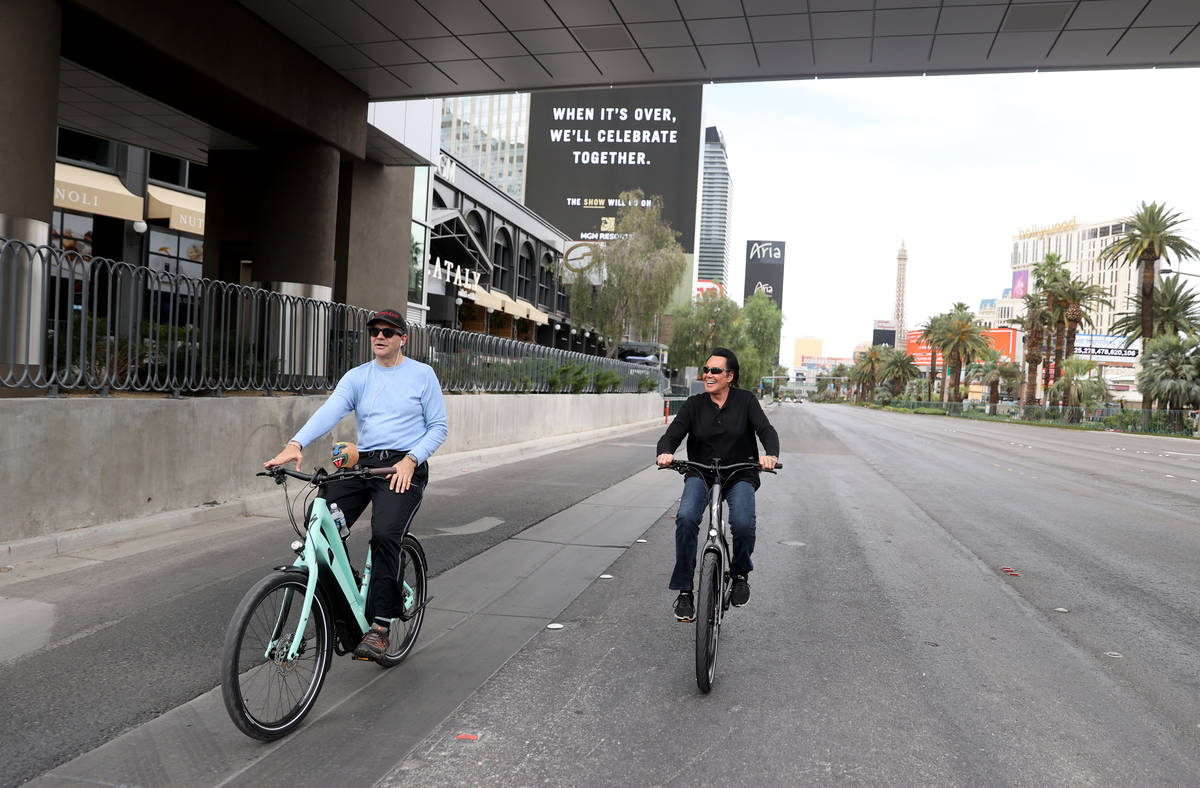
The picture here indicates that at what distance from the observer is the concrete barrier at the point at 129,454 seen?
6770 millimetres

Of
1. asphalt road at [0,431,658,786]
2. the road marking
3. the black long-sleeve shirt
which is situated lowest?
the road marking

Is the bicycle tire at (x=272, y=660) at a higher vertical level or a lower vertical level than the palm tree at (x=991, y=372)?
lower

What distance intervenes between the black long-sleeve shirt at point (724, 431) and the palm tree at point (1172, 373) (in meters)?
55.0

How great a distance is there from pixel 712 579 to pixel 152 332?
21.6 ft

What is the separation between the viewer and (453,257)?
125 ft

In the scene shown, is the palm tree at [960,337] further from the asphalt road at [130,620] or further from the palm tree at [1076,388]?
the asphalt road at [130,620]

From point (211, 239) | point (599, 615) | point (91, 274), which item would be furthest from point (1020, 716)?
point (211, 239)

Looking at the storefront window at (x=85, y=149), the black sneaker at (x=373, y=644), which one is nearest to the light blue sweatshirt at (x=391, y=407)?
the black sneaker at (x=373, y=644)

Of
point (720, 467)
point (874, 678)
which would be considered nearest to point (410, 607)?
point (720, 467)

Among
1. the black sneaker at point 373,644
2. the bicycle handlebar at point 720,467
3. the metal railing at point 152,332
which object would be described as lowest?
the black sneaker at point 373,644

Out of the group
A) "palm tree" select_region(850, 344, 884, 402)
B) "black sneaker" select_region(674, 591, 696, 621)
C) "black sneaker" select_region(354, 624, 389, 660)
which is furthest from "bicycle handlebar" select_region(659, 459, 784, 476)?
"palm tree" select_region(850, 344, 884, 402)

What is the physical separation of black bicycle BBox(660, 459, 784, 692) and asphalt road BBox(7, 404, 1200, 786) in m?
0.21

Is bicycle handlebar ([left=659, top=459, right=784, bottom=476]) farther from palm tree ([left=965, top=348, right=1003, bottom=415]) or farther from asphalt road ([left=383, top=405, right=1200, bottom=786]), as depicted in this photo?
palm tree ([left=965, top=348, right=1003, bottom=415])

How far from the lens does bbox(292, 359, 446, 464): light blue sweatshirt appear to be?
4508 millimetres
